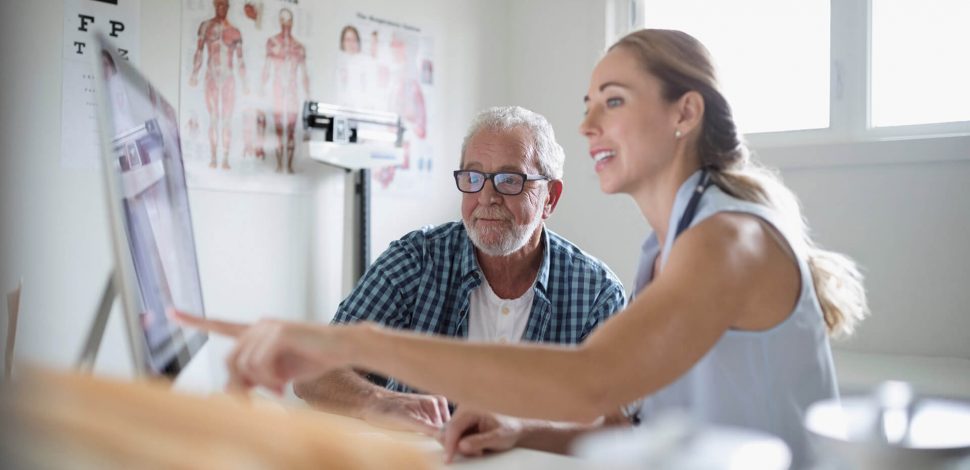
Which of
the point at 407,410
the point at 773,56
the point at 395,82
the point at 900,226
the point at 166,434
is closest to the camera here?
the point at 166,434

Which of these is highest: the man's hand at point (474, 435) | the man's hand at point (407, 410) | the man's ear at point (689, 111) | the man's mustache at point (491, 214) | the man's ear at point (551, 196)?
the man's ear at point (689, 111)

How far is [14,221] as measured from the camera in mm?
1857

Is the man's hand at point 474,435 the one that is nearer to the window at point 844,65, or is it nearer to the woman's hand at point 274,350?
the woman's hand at point 274,350

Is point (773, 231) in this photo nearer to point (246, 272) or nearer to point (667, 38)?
point (667, 38)

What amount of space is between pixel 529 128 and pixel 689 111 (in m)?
0.85

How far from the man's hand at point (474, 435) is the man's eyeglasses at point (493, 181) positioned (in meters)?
0.87

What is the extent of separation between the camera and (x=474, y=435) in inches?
37.2

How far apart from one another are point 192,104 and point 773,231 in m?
1.84

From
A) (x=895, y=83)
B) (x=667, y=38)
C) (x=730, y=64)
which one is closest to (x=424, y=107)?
(x=730, y=64)

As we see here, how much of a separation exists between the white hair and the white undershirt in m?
0.29

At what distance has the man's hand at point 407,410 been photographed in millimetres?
1220

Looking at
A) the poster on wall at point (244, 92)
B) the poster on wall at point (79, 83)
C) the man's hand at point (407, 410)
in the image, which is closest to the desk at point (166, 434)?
the man's hand at point (407, 410)

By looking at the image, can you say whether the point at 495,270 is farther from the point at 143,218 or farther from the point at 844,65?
the point at 844,65

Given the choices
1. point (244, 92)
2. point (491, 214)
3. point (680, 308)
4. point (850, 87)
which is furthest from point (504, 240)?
point (850, 87)
